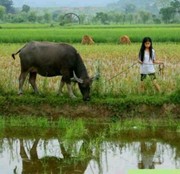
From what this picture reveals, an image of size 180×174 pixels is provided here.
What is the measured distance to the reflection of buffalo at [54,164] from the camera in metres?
6.32

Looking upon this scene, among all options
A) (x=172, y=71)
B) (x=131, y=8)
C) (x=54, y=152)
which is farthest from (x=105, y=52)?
(x=131, y=8)

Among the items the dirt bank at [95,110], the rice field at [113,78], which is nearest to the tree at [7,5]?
the rice field at [113,78]

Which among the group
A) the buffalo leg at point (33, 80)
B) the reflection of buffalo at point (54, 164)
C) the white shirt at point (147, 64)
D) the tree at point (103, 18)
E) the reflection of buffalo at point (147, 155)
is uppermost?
the white shirt at point (147, 64)

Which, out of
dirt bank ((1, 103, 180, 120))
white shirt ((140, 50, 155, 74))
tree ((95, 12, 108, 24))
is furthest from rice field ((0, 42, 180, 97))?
tree ((95, 12, 108, 24))

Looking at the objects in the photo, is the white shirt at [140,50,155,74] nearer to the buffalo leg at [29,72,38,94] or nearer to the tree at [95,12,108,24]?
the buffalo leg at [29,72,38,94]

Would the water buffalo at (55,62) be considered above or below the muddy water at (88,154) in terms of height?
above

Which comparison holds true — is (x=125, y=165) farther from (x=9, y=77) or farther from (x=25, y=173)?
(x=9, y=77)

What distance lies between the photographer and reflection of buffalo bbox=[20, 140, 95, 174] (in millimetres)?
6324

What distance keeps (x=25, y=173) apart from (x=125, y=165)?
1.29m

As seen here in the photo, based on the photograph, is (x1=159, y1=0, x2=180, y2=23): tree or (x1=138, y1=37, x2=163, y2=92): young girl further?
(x1=159, y1=0, x2=180, y2=23): tree

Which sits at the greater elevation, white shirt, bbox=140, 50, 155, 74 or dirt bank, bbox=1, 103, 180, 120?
white shirt, bbox=140, 50, 155, 74

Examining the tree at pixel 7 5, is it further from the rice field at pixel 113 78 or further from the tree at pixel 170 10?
the rice field at pixel 113 78

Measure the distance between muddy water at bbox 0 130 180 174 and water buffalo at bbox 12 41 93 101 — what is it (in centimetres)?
182

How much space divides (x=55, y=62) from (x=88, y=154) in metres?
3.38
